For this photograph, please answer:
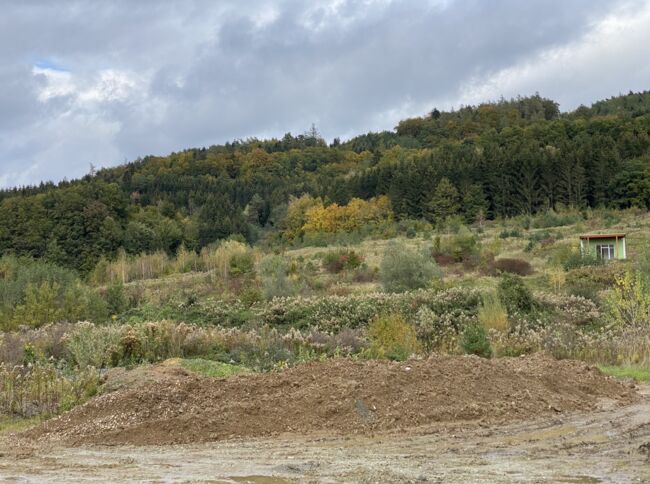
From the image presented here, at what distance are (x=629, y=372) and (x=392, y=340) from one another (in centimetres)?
471

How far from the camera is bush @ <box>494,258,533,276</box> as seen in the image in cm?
3616

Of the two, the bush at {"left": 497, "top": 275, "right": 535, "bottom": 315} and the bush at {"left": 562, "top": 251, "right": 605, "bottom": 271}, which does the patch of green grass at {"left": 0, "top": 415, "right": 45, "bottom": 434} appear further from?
the bush at {"left": 562, "top": 251, "right": 605, "bottom": 271}

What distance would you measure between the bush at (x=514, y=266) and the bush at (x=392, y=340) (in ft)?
71.5

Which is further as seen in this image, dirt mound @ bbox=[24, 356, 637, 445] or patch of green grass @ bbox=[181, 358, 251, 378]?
patch of green grass @ bbox=[181, 358, 251, 378]

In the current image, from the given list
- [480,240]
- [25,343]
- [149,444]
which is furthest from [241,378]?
[480,240]

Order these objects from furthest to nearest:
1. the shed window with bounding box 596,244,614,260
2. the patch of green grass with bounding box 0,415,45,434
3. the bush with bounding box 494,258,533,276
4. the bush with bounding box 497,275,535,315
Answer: the shed window with bounding box 596,244,614,260 → the bush with bounding box 494,258,533,276 → the bush with bounding box 497,275,535,315 → the patch of green grass with bounding box 0,415,45,434

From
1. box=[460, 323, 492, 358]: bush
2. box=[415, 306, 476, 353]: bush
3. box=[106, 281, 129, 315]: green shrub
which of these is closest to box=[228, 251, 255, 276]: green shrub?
box=[106, 281, 129, 315]: green shrub

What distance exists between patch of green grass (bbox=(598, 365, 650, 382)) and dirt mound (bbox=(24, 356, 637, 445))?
1.86 meters

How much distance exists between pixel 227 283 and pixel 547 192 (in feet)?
128

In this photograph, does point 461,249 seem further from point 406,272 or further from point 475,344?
point 475,344

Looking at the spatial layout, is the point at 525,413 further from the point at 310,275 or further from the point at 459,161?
the point at 459,161

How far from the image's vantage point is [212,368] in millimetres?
12938

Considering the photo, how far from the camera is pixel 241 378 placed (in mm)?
9891

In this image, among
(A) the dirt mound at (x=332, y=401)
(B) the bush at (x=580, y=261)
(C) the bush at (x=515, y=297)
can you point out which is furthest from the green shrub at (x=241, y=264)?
(A) the dirt mound at (x=332, y=401)
